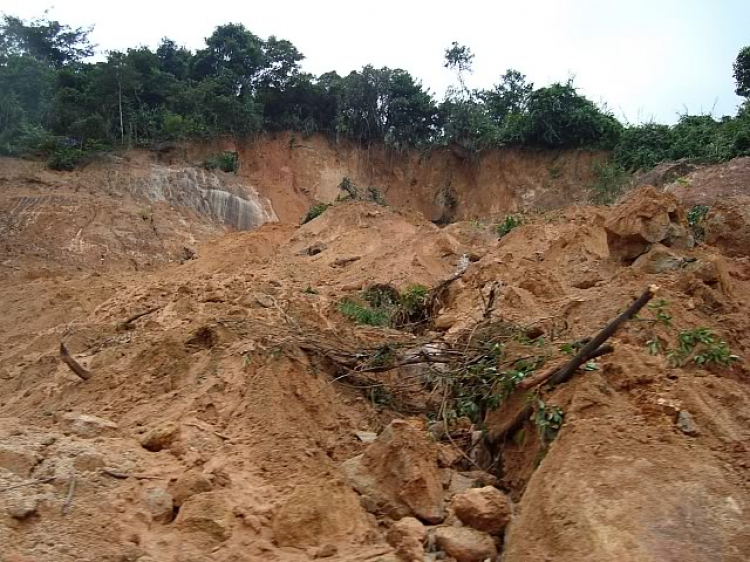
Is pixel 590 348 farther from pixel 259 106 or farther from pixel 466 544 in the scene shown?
pixel 259 106

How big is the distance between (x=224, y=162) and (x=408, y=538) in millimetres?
19498

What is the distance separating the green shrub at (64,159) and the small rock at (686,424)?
18583mm

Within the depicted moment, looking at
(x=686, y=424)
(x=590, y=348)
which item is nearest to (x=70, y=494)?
(x=590, y=348)

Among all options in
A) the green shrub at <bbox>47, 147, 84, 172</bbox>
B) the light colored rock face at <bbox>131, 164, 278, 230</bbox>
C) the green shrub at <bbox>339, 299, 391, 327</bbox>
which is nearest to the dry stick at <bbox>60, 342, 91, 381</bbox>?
the green shrub at <bbox>339, 299, 391, 327</bbox>

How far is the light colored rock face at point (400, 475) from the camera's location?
4.34m

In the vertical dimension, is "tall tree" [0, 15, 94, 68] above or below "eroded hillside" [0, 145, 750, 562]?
above

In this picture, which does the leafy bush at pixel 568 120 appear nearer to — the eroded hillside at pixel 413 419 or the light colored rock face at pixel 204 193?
the light colored rock face at pixel 204 193

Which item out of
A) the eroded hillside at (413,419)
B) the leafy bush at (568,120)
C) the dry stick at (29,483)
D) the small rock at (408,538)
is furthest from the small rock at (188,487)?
the leafy bush at (568,120)

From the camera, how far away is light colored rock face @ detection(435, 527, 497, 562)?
3.90 meters

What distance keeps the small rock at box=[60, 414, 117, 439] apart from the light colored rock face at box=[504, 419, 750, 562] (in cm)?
273

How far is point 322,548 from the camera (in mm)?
4039

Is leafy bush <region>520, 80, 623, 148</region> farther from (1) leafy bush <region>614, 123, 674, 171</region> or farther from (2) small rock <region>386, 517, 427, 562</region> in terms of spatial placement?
(2) small rock <region>386, 517, 427, 562</region>

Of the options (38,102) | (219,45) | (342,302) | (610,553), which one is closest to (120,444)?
(610,553)

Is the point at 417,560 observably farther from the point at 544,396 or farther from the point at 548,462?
the point at 544,396
